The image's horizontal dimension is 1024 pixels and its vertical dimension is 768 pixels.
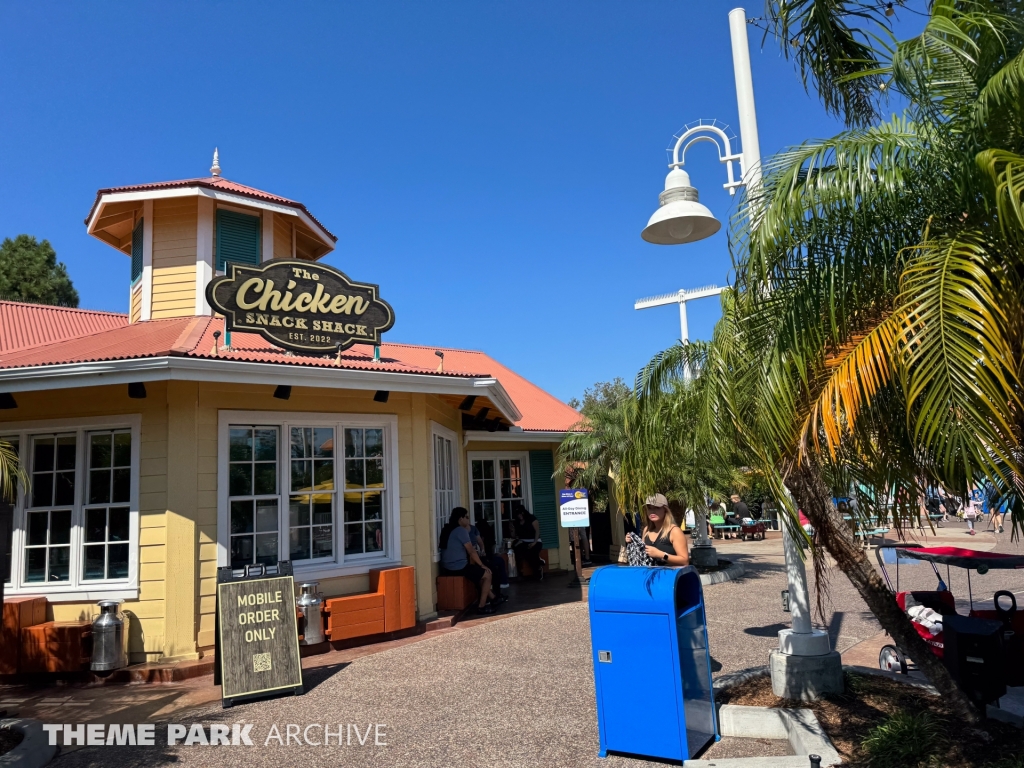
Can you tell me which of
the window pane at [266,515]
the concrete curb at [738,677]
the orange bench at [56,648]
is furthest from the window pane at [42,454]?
the concrete curb at [738,677]

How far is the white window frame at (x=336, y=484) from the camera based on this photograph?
8.10m

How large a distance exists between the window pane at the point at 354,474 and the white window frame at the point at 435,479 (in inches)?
42.7

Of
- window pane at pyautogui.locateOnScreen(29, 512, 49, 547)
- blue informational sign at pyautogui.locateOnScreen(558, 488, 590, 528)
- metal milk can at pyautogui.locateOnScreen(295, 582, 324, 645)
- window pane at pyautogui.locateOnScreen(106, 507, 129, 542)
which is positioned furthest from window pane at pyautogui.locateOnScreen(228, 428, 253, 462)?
blue informational sign at pyautogui.locateOnScreen(558, 488, 590, 528)

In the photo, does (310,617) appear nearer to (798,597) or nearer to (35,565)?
(35,565)

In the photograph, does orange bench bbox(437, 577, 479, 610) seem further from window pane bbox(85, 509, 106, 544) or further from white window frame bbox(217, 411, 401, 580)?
window pane bbox(85, 509, 106, 544)

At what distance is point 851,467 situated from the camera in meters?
4.54

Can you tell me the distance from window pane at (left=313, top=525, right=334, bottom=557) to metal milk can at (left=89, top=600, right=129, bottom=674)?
7.17 ft

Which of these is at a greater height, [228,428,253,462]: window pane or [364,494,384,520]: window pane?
[228,428,253,462]: window pane

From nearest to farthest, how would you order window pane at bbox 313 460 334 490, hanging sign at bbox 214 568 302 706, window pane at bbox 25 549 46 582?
hanging sign at bbox 214 568 302 706, window pane at bbox 25 549 46 582, window pane at bbox 313 460 334 490

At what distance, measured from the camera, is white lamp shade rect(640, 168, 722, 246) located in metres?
5.93

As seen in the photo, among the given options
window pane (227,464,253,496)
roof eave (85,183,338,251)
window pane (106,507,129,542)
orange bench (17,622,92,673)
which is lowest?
orange bench (17,622,92,673)

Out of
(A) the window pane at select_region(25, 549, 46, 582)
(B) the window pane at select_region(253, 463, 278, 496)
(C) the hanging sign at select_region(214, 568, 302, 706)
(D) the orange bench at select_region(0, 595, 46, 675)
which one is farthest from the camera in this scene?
(B) the window pane at select_region(253, 463, 278, 496)

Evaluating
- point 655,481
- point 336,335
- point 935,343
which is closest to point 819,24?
point 935,343

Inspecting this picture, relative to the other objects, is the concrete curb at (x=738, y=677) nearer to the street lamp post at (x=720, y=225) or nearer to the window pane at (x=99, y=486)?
the street lamp post at (x=720, y=225)
